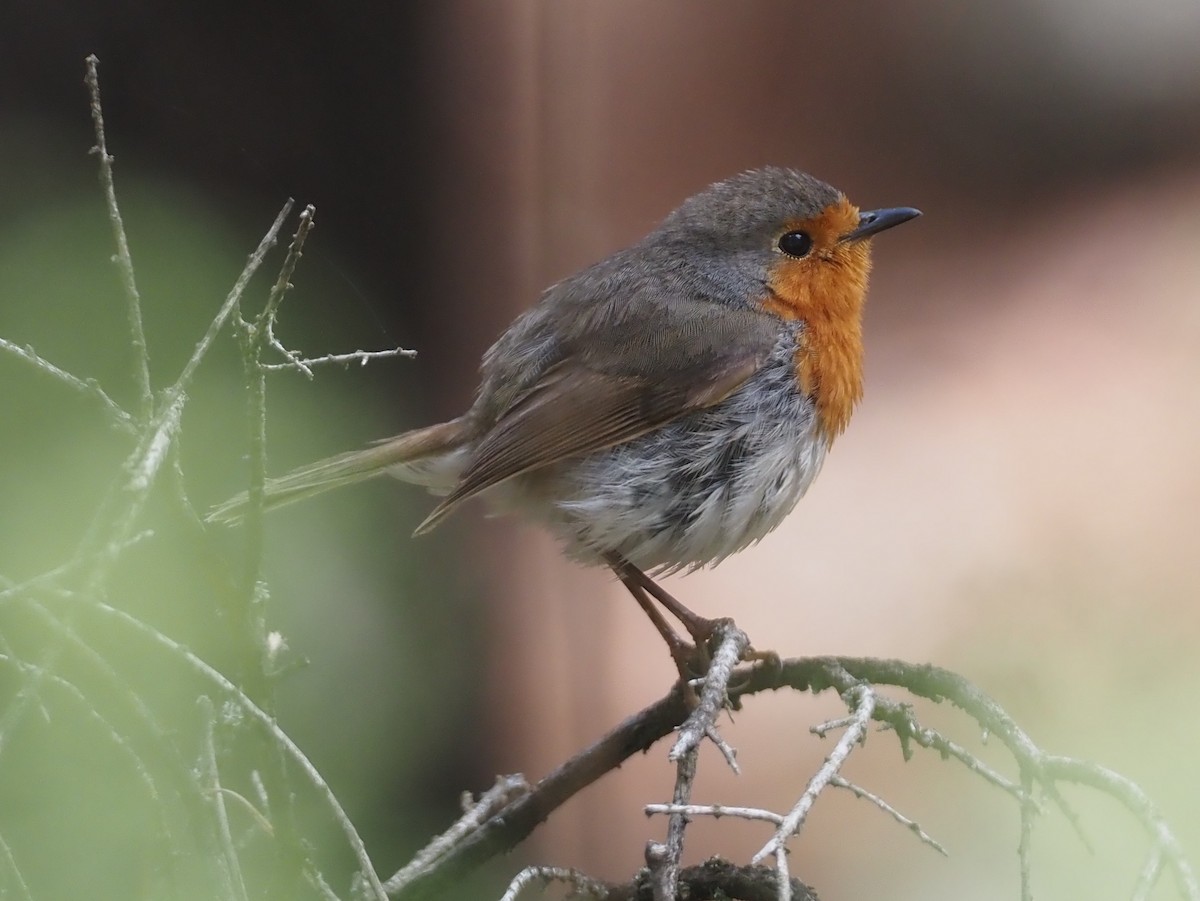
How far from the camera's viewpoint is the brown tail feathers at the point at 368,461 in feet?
6.30

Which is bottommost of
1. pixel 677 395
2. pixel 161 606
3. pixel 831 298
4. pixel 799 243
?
pixel 161 606

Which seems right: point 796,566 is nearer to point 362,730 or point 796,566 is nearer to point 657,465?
point 657,465

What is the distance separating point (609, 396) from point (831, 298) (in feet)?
1.73

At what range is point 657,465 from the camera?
2252 millimetres

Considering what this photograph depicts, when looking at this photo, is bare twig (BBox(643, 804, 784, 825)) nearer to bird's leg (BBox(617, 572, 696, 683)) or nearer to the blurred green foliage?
the blurred green foliage

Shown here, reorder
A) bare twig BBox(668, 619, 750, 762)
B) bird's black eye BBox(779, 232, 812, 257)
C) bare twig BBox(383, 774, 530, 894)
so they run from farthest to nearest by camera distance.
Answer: bird's black eye BBox(779, 232, 812, 257), bare twig BBox(383, 774, 530, 894), bare twig BBox(668, 619, 750, 762)

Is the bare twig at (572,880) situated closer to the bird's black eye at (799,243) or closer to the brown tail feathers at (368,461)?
the brown tail feathers at (368,461)

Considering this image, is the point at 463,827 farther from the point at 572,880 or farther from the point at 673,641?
the point at 673,641

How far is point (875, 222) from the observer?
2480 millimetres

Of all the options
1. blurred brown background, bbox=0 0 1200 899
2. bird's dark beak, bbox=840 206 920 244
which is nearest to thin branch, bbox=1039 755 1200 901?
blurred brown background, bbox=0 0 1200 899

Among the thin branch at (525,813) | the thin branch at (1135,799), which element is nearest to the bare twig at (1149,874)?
the thin branch at (1135,799)

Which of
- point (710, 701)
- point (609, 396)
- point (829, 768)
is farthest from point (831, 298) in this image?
point (829, 768)

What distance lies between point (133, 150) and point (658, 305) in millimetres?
1068

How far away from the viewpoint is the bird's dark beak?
2434mm
